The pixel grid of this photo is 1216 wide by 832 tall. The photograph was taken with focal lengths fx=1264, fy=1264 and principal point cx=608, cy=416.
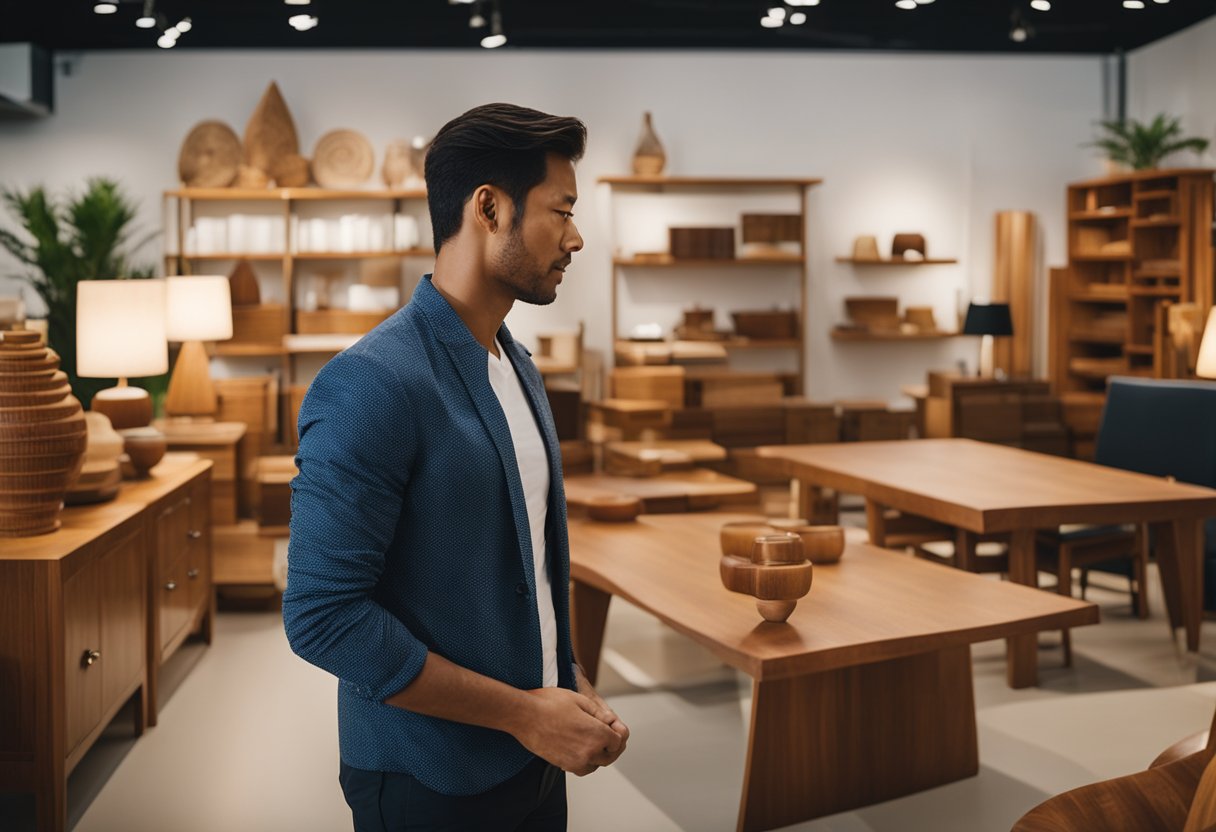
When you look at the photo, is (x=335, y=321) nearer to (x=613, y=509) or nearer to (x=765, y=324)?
(x=765, y=324)

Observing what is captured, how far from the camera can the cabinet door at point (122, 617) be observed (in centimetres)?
359

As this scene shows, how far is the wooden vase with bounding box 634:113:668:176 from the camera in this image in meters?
8.36

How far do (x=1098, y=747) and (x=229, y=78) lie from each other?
6.73 meters

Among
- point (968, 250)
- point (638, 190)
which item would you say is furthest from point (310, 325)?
point (968, 250)

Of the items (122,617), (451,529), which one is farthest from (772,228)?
(451,529)

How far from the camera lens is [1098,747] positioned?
396 centimetres

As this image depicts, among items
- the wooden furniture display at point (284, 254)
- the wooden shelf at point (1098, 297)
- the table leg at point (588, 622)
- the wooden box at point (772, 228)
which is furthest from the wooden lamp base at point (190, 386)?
the wooden shelf at point (1098, 297)

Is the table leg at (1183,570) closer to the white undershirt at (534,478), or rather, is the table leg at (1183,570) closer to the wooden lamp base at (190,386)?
the white undershirt at (534,478)

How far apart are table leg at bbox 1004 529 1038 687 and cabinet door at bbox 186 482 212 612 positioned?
10.1 feet

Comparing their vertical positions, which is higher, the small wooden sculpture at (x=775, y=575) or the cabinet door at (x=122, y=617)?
the small wooden sculpture at (x=775, y=575)

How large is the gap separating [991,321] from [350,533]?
7.58 meters

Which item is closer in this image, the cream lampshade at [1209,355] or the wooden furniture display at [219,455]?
the cream lampshade at [1209,355]

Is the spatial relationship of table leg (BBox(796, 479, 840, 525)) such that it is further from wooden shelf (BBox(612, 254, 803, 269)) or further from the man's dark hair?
the man's dark hair

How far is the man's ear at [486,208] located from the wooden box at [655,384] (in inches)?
240
